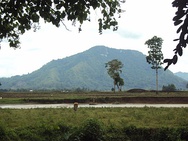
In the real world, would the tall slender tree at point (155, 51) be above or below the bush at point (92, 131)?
above

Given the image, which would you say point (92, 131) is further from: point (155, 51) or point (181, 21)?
point (155, 51)

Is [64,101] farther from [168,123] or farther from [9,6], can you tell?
[9,6]

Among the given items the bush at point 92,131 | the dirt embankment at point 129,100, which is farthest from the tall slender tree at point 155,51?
the bush at point 92,131

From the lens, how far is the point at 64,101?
43531 mm

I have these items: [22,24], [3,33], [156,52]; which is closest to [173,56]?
[22,24]

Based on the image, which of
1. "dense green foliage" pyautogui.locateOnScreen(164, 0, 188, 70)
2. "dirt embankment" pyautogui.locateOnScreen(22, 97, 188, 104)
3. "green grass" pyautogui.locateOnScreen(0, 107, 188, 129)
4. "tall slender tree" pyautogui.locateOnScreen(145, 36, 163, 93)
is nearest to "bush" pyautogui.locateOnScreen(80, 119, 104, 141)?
"green grass" pyautogui.locateOnScreen(0, 107, 188, 129)

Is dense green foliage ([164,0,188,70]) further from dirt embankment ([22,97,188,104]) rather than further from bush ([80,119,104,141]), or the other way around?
dirt embankment ([22,97,188,104])

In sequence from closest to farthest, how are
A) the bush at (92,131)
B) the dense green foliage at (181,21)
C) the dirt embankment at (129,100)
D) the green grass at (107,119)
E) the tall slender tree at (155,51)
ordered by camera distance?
the dense green foliage at (181,21) → the bush at (92,131) → the green grass at (107,119) → the dirt embankment at (129,100) → the tall slender tree at (155,51)

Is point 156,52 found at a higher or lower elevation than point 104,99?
higher

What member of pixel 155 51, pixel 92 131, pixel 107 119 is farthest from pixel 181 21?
pixel 155 51

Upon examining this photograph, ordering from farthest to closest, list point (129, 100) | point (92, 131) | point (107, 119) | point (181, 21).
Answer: point (129, 100)
point (107, 119)
point (92, 131)
point (181, 21)

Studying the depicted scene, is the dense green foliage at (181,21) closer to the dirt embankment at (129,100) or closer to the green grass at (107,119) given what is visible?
the green grass at (107,119)

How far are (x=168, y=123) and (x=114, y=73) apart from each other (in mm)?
69738

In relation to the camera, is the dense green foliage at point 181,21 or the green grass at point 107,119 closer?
the dense green foliage at point 181,21
